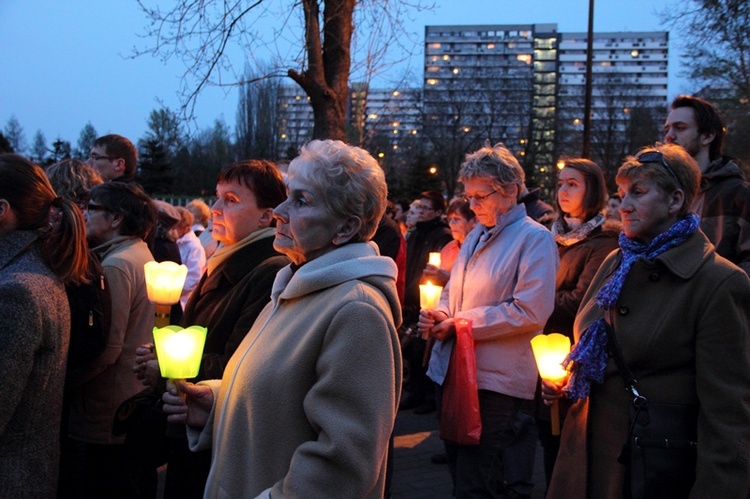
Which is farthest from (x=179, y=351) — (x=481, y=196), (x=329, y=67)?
(x=329, y=67)

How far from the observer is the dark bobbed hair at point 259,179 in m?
3.24

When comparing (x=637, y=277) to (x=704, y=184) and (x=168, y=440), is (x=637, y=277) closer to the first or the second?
(x=704, y=184)

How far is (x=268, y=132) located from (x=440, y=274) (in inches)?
1776

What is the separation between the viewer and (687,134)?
12.5ft

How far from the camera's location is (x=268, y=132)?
49031 mm

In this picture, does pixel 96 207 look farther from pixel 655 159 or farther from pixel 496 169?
pixel 655 159

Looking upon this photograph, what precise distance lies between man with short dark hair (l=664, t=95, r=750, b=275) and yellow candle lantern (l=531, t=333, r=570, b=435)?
3.82ft

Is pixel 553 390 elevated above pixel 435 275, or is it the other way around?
pixel 435 275

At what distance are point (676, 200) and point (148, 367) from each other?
234 centimetres

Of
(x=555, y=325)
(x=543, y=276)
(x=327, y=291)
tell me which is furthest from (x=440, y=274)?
(x=327, y=291)

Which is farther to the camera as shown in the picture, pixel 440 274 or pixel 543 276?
pixel 440 274

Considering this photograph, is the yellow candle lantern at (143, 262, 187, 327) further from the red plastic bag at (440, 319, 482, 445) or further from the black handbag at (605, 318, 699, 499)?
the black handbag at (605, 318, 699, 499)

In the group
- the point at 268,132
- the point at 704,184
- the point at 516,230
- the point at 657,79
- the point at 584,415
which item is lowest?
the point at 584,415

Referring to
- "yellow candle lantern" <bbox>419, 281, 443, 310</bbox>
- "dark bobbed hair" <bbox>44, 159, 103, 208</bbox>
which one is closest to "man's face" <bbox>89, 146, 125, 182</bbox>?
"dark bobbed hair" <bbox>44, 159, 103, 208</bbox>
